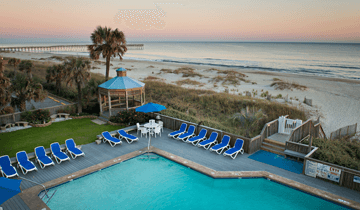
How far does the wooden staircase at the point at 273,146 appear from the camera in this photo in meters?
11.7

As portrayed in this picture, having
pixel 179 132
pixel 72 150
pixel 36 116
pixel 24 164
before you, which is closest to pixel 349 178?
pixel 179 132

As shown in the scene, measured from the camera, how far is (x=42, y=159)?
1002 centimetres

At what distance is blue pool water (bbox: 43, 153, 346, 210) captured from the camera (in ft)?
25.3

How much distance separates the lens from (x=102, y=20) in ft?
115

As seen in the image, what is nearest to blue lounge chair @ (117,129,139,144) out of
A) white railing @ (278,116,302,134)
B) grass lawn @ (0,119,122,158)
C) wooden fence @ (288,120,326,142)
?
grass lawn @ (0,119,122,158)

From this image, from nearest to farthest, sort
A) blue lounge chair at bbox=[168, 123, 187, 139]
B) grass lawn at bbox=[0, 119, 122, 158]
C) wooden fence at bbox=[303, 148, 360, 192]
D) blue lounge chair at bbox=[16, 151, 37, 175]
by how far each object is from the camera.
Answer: wooden fence at bbox=[303, 148, 360, 192] < blue lounge chair at bbox=[16, 151, 37, 175] < grass lawn at bbox=[0, 119, 122, 158] < blue lounge chair at bbox=[168, 123, 187, 139]

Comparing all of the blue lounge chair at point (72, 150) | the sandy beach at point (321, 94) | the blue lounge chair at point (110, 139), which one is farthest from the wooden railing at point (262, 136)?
the blue lounge chair at point (72, 150)

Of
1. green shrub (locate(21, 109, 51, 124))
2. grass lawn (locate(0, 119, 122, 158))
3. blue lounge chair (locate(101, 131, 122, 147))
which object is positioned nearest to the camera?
grass lawn (locate(0, 119, 122, 158))

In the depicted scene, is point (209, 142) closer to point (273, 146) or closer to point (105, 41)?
point (273, 146)

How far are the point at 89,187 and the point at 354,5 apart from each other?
130 ft

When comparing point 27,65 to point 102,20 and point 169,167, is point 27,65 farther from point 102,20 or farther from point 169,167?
point 169,167

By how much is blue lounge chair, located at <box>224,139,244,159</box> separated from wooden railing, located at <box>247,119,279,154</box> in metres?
0.44

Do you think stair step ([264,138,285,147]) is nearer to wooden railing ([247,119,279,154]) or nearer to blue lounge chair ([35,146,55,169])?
wooden railing ([247,119,279,154])

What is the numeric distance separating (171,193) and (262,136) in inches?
255
